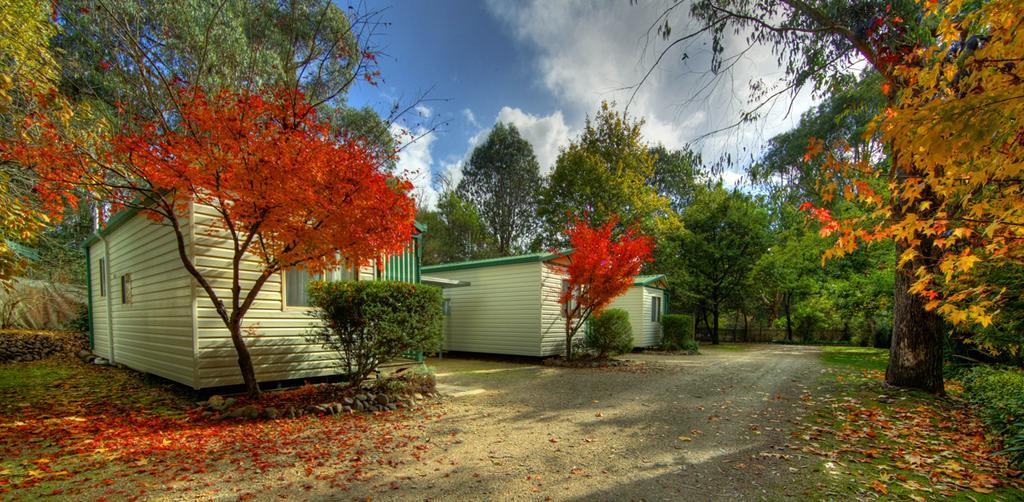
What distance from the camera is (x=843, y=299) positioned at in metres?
12.4

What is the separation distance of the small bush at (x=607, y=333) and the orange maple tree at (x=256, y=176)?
7269 millimetres

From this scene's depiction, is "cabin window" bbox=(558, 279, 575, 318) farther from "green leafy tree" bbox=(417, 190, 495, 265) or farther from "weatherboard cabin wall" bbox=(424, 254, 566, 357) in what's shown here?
"green leafy tree" bbox=(417, 190, 495, 265)

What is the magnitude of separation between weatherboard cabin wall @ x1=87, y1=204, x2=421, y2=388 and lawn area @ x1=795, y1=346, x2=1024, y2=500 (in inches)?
257

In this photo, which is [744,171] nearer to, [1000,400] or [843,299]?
[1000,400]

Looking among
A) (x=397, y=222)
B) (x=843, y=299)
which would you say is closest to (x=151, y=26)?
(x=397, y=222)

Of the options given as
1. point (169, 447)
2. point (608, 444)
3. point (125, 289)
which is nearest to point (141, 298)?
point (125, 289)

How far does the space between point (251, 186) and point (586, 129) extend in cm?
1939

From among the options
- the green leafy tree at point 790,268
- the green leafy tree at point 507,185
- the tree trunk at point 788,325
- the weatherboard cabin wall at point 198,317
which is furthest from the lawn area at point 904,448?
the green leafy tree at point 507,185

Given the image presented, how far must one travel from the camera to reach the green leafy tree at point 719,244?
64.2 feet

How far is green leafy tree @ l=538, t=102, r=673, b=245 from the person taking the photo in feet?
67.4

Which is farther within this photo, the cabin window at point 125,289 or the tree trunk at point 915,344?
the cabin window at point 125,289

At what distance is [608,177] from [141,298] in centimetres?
1822

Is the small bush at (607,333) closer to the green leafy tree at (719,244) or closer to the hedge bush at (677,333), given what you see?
the hedge bush at (677,333)

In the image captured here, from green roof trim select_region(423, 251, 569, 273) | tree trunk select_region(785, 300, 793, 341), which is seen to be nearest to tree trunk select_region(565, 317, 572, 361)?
green roof trim select_region(423, 251, 569, 273)
